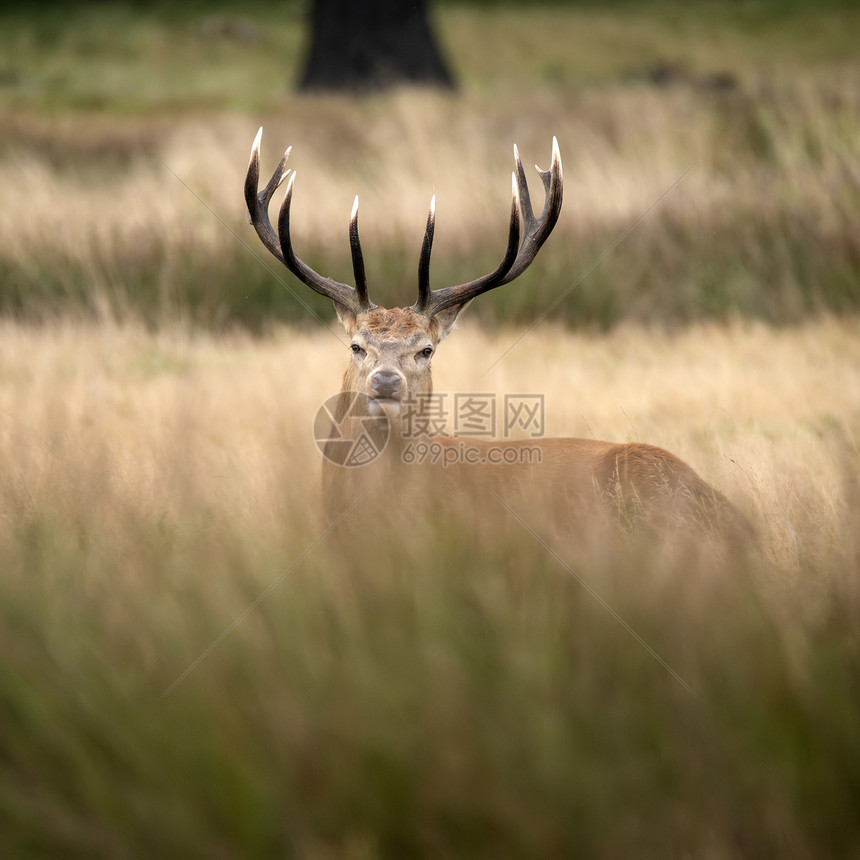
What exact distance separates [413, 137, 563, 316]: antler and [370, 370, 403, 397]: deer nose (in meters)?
0.50

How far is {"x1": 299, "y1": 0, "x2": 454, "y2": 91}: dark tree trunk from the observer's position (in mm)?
15586

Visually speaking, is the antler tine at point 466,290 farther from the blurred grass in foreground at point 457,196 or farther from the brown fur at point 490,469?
the blurred grass in foreground at point 457,196

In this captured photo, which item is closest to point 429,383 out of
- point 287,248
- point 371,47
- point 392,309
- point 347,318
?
point 392,309

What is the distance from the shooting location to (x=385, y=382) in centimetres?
463

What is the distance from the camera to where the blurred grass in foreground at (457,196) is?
9039 millimetres

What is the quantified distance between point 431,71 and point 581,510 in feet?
46.1

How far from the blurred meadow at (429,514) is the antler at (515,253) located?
1057mm

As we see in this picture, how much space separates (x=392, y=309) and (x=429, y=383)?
415 millimetres

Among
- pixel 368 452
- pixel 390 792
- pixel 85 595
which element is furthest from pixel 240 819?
pixel 368 452

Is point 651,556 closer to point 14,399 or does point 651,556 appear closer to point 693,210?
point 14,399

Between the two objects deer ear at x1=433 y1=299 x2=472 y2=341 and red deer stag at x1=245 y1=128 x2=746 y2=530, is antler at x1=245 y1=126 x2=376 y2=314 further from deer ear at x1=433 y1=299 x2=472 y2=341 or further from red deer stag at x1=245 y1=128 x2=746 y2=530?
deer ear at x1=433 y1=299 x2=472 y2=341

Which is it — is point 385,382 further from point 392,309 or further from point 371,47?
point 371,47

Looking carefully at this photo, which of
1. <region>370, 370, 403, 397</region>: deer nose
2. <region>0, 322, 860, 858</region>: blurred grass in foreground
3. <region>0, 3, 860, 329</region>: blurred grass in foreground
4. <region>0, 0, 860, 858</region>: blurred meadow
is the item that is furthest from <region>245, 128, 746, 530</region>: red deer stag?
<region>0, 3, 860, 329</region>: blurred grass in foreground

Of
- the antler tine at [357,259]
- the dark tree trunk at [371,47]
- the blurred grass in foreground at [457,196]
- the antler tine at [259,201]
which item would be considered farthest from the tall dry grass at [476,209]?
the dark tree trunk at [371,47]
